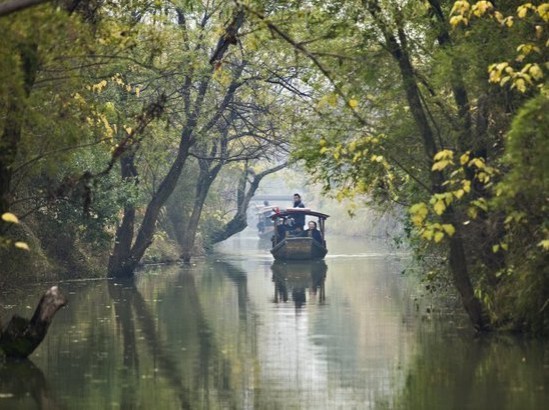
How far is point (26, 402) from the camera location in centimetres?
1399

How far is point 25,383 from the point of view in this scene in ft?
50.3

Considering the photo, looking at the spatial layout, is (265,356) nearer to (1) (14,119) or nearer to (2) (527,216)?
(2) (527,216)

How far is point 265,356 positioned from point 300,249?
2937 cm

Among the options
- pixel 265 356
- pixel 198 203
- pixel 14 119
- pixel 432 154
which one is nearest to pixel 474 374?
pixel 265 356

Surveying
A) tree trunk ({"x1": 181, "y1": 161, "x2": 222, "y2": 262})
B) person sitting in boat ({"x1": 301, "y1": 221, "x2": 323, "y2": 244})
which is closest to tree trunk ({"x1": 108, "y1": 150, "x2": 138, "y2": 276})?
tree trunk ({"x1": 181, "y1": 161, "x2": 222, "y2": 262})

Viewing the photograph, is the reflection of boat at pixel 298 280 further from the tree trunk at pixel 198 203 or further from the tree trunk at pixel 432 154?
the tree trunk at pixel 432 154

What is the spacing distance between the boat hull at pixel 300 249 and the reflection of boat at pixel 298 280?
0.48 m

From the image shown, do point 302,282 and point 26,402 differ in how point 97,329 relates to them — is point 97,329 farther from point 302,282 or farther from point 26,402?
point 302,282

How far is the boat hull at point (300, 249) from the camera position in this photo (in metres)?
47.3

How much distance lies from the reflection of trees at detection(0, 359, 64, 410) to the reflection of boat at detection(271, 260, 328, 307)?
1095cm

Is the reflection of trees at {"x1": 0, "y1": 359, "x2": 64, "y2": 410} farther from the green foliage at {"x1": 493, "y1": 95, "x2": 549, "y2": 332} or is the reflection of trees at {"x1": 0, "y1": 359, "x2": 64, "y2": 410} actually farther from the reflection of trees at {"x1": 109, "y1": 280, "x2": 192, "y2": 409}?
the green foliage at {"x1": 493, "y1": 95, "x2": 549, "y2": 332}

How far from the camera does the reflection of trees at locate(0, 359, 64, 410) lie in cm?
1409

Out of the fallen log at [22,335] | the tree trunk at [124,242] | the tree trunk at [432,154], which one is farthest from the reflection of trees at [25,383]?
the tree trunk at [124,242]

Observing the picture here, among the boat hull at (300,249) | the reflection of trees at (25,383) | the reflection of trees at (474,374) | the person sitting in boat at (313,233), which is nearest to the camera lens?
the reflection of trees at (474,374)
